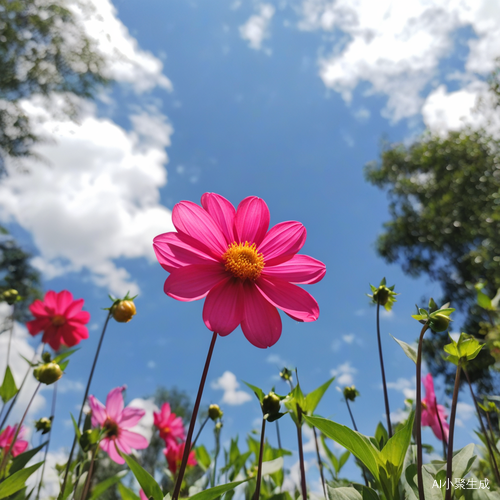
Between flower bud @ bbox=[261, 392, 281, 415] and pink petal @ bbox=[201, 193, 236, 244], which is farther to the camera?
pink petal @ bbox=[201, 193, 236, 244]

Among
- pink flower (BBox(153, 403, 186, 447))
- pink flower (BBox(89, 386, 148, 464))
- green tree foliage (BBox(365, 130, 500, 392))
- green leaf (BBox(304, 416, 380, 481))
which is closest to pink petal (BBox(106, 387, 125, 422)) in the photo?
pink flower (BBox(89, 386, 148, 464))

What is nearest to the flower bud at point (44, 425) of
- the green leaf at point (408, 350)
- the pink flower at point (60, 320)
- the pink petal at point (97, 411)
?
the pink petal at point (97, 411)

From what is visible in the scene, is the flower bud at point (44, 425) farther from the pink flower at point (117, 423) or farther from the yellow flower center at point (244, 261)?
the yellow flower center at point (244, 261)

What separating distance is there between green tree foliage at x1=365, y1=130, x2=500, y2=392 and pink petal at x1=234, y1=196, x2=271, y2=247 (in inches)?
290

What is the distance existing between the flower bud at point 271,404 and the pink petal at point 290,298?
0.67ft

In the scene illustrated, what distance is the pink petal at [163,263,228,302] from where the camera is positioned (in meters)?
0.89

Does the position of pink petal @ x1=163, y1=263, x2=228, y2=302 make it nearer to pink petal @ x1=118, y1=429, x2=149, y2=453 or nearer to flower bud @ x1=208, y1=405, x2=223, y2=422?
flower bud @ x1=208, y1=405, x2=223, y2=422

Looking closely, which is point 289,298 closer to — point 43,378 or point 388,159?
point 43,378

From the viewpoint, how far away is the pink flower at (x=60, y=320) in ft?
6.55

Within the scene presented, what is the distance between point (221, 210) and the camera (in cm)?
110

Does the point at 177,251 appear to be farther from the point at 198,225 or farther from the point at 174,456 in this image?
the point at 174,456

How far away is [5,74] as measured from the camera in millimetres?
11609

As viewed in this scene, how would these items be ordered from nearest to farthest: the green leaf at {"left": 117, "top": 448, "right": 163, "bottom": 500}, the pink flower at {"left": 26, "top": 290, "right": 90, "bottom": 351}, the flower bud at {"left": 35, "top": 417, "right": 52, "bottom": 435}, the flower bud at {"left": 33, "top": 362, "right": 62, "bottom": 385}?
the green leaf at {"left": 117, "top": 448, "right": 163, "bottom": 500} → the flower bud at {"left": 33, "top": 362, "right": 62, "bottom": 385} → the flower bud at {"left": 35, "top": 417, "right": 52, "bottom": 435} → the pink flower at {"left": 26, "top": 290, "right": 90, "bottom": 351}

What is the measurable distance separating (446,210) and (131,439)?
9861 mm
